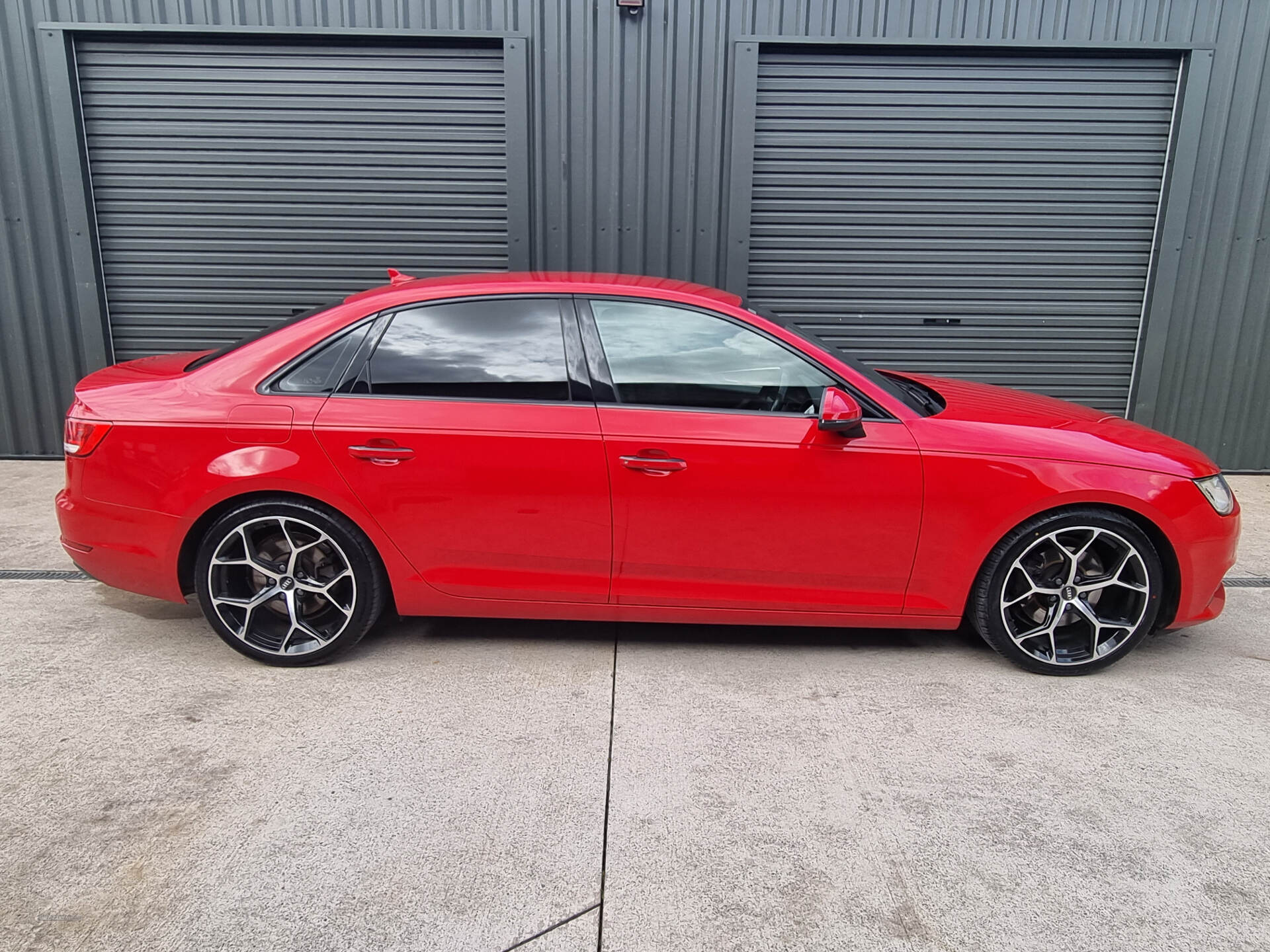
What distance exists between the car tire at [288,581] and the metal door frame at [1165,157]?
396 centimetres

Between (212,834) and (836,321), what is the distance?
5.45 metres

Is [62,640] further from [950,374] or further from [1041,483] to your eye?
[950,374]

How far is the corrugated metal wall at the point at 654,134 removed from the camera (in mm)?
5945

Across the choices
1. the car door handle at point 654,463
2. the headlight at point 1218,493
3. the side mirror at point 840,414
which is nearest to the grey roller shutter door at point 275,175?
the car door handle at point 654,463

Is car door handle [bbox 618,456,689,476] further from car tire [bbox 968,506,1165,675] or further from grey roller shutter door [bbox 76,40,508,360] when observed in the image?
grey roller shutter door [bbox 76,40,508,360]

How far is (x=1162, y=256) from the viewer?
632cm

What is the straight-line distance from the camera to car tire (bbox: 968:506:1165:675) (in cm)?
328

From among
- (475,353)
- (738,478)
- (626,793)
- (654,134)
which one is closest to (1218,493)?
(738,478)

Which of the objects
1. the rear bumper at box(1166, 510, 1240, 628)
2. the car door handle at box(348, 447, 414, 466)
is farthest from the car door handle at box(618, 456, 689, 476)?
the rear bumper at box(1166, 510, 1240, 628)

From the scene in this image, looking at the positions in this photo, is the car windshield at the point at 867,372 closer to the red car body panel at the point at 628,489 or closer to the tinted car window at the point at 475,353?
the red car body panel at the point at 628,489

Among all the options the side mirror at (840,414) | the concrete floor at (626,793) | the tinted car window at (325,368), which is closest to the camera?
the concrete floor at (626,793)

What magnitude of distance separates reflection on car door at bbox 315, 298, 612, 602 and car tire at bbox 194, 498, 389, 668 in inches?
8.1

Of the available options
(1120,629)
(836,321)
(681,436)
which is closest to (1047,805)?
(1120,629)

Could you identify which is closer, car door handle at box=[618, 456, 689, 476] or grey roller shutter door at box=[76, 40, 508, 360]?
car door handle at box=[618, 456, 689, 476]
